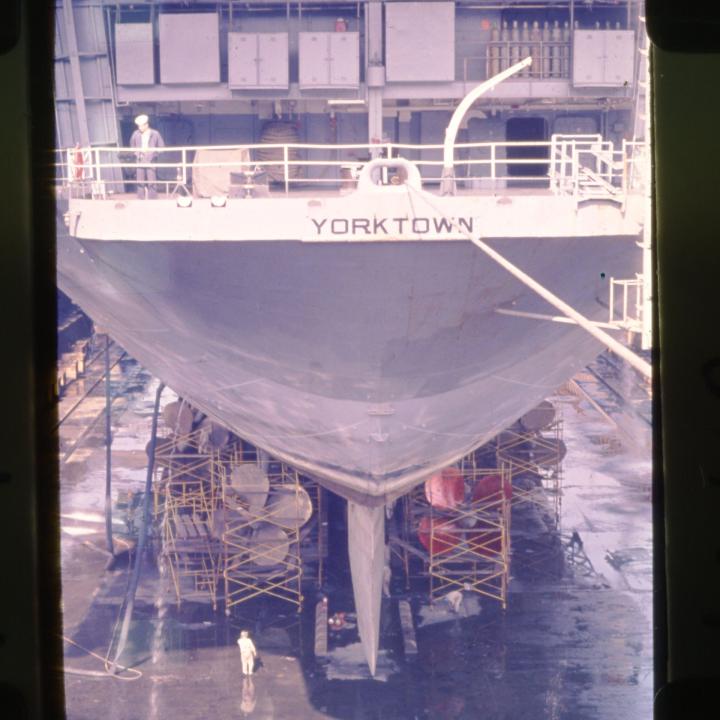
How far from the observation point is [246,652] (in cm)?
1716

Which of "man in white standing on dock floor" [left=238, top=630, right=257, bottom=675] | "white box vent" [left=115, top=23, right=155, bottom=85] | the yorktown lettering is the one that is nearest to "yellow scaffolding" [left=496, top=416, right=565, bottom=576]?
"man in white standing on dock floor" [left=238, top=630, right=257, bottom=675]

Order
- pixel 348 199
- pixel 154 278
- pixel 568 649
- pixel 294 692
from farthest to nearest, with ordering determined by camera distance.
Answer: pixel 568 649
pixel 294 692
pixel 154 278
pixel 348 199

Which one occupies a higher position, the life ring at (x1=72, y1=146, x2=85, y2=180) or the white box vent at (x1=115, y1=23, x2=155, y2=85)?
the white box vent at (x1=115, y1=23, x2=155, y2=85)

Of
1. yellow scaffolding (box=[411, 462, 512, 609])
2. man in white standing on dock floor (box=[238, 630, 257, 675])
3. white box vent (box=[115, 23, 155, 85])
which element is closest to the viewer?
man in white standing on dock floor (box=[238, 630, 257, 675])

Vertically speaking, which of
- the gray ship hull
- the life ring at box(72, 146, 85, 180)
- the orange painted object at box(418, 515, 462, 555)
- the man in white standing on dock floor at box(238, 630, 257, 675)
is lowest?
the man in white standing on dock floor at box(238, 630, 257, 675)

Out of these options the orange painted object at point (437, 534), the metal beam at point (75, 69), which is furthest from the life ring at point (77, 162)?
the orange painted object at point (437, 534)

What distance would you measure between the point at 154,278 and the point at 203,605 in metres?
7.83

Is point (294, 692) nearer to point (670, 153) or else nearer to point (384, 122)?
point (384, 122)

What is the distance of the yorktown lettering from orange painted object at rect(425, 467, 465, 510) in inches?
326

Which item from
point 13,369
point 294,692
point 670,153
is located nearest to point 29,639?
point 13,369

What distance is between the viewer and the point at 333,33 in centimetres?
1861

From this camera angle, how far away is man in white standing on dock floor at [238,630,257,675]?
1716 centimetres

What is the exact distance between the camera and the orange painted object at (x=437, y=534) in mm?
20234

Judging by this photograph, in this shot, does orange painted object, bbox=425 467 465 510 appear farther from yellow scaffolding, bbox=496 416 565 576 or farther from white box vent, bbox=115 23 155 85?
white box vent, bbox=115 23 155 85
